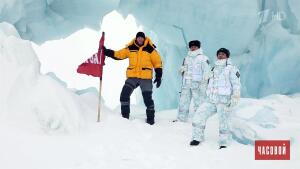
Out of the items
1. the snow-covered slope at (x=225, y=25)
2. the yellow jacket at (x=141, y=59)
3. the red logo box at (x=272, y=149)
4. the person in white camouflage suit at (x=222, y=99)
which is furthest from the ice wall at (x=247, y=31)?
the person in white camouflage suit at (x=222, y=99)

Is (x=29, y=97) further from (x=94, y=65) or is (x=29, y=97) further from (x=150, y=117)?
(x=150, y=117)

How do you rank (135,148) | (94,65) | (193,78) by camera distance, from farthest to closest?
(193,78) < (94,65) < (135,148)

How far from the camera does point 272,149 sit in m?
5.37

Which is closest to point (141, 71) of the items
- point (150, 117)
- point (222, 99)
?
point (150, 117)

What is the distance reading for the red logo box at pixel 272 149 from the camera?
4859 mm

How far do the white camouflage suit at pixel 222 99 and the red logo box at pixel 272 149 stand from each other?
0.42 metres

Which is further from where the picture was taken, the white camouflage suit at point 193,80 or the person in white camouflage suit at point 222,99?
the white camouflage suit at point 193,80

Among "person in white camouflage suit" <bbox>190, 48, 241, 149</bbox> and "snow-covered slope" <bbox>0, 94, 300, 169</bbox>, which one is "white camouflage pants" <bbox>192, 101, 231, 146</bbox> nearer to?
"person in white camouflage suit" <bbox>190, 48, 241, 149</bbox>

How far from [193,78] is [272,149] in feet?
5.96

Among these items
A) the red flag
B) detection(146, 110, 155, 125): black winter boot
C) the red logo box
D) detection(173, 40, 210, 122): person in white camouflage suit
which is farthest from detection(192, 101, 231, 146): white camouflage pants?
the red flag

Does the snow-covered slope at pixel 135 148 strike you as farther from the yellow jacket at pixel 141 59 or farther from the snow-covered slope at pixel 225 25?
the snow-covered slope at pixel 225 25

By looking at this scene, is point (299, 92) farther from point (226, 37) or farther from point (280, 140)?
point (280, 140)

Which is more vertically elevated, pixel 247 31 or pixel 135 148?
pixel 247 31

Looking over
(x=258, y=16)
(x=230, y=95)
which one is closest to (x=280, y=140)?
(x=230, y=95)
